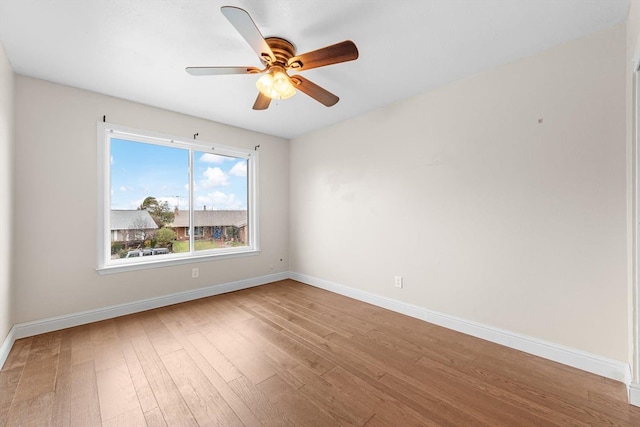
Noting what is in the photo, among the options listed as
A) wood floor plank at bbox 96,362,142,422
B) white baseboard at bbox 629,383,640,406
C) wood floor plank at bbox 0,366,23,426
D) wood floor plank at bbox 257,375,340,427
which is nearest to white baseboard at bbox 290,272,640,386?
white baseboard at bbox 629,383,640,406

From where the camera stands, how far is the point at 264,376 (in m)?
1.87

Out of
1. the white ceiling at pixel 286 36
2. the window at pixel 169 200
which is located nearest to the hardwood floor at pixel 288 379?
the window at pixel 169 200

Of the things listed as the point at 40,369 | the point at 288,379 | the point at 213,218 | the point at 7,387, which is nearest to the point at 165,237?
the point at 213,218

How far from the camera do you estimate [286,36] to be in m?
1.90

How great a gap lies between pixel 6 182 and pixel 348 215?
11.2 ft

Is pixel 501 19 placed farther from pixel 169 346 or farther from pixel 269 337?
pixel 169 346

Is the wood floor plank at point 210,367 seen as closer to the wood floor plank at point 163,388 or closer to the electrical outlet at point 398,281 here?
the wood floor plank at point 163,388

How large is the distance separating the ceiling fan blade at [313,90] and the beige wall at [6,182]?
2306 mm

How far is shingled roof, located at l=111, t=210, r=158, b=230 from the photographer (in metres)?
3.04

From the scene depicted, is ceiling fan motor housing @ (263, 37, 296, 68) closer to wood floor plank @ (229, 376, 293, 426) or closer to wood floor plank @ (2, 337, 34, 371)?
wood floor plank @ (229, 376, 293, 426)

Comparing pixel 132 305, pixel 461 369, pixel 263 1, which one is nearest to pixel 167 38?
pixel 263 1

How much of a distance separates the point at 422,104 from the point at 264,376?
3.02 meters

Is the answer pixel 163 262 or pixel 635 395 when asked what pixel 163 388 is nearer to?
pixel 163 262

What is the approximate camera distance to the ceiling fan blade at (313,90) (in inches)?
79.8
